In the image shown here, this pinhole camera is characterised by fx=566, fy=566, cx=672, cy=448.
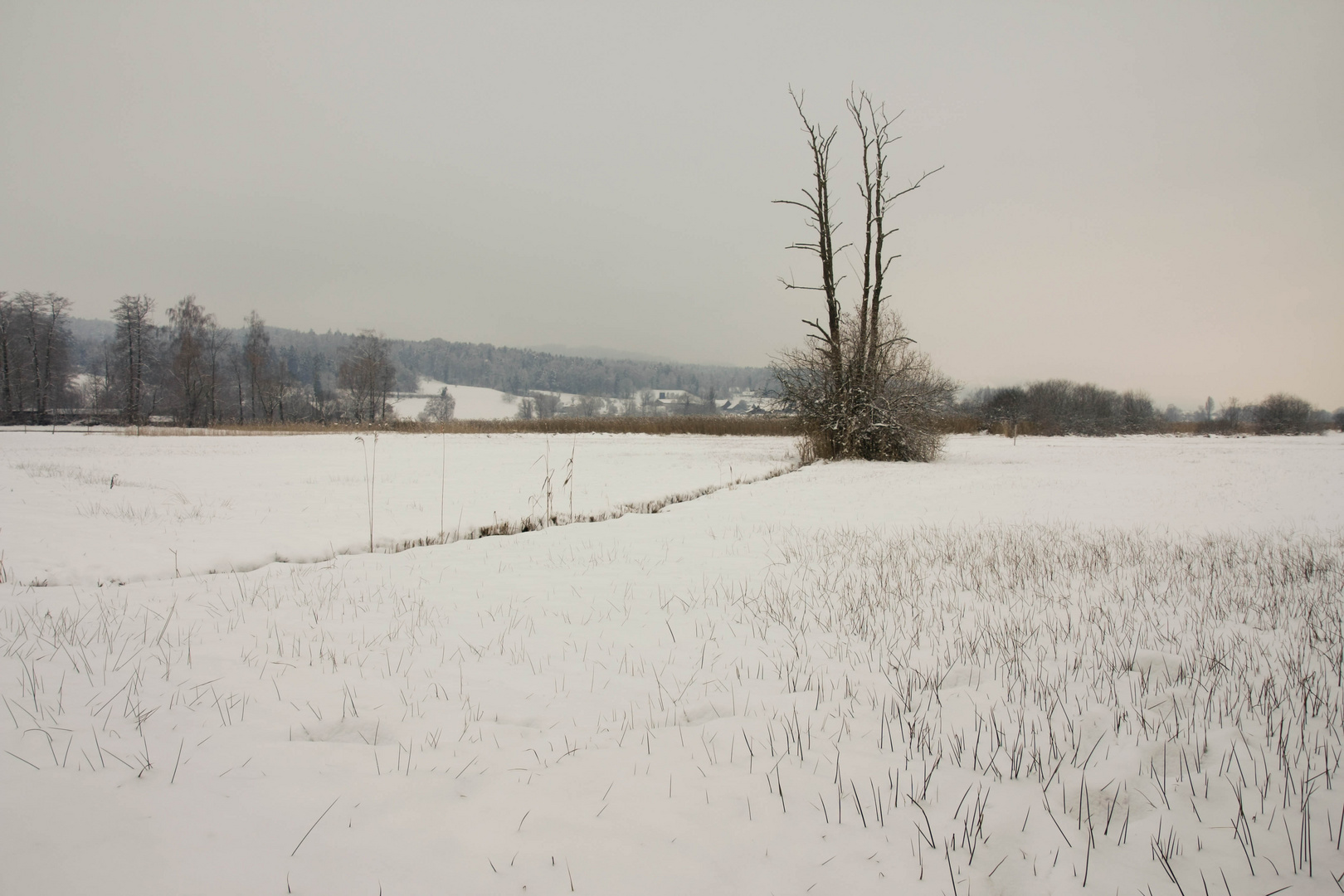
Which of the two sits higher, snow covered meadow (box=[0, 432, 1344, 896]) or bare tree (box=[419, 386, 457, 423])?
bare tree (box=[419, 386, 457, 423])

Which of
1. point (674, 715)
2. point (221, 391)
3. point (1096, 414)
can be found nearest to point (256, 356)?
point (221, 391)

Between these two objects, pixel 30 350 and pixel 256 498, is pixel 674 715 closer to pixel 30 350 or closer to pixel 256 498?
pixel 256 498

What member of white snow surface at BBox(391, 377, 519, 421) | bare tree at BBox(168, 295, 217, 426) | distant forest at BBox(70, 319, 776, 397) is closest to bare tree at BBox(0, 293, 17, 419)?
bare tree at BBox(168, 295, 217, 426)

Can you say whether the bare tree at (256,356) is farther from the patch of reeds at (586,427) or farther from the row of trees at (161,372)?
the patch of reeds at (586,427)

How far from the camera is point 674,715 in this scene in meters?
2.75

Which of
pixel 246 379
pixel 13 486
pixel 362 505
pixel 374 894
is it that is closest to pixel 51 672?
pixel 374 894

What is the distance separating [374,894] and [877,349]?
1980 cm

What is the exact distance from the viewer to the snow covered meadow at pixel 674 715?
1757mm

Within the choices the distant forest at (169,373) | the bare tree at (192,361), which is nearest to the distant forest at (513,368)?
the distant forest at (169,373)

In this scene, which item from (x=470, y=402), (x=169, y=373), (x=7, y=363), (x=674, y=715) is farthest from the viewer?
(x=470, y=402)

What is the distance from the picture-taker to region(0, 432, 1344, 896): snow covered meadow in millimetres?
1757

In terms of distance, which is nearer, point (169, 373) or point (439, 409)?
point (169, 373)

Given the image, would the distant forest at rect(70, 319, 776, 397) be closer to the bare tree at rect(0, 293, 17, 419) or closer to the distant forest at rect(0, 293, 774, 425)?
the distant forest at rect(0, 293, 774, 425)

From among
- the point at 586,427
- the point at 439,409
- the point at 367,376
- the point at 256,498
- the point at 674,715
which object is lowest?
the point at 674,715
